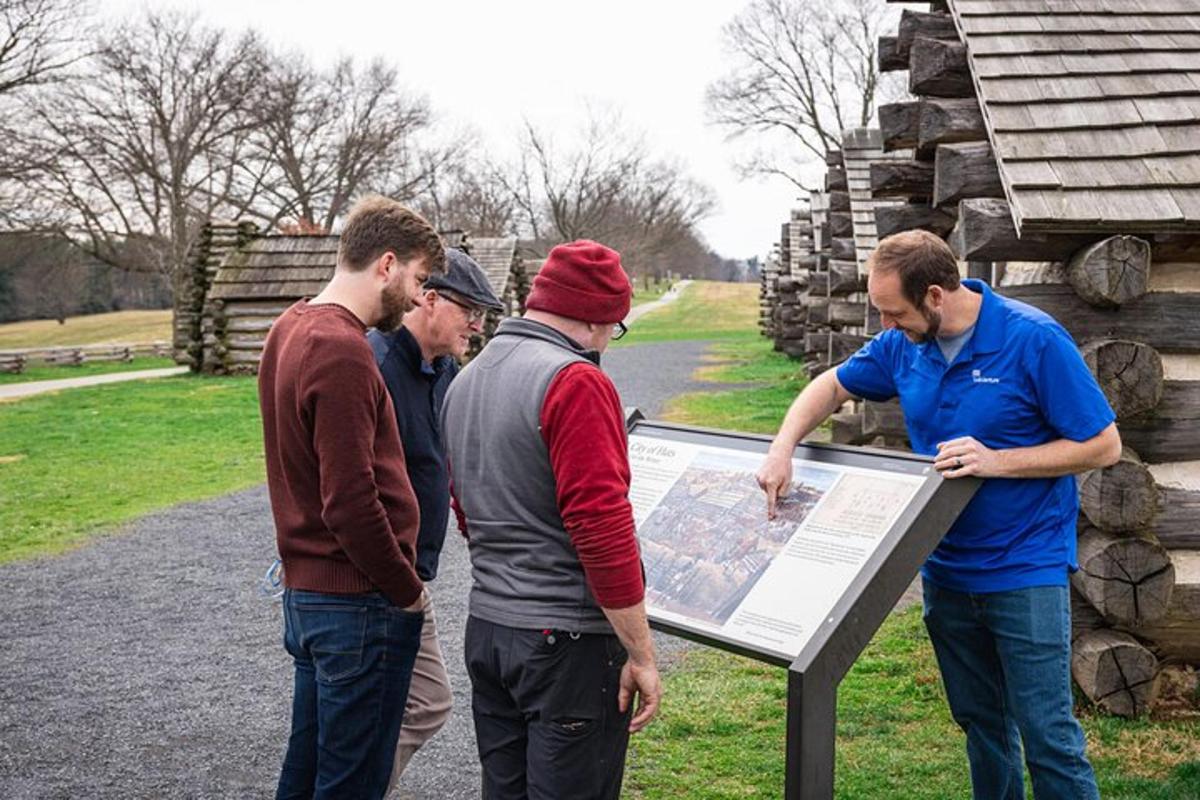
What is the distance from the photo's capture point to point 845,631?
2.97 meters

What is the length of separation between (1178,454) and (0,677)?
643cm

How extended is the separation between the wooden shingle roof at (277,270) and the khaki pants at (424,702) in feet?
73.8

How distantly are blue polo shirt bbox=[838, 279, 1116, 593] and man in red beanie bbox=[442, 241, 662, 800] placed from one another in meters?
1.17

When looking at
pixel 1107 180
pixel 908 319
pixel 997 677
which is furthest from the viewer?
pixel 1107 180

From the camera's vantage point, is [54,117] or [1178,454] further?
[54,117]

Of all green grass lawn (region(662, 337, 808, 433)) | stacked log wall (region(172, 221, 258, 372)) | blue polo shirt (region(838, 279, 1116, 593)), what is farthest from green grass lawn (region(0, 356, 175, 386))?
blue polo shirt (region(838, 279, 1116, 593))

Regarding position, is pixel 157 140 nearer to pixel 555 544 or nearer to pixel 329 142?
pixel 329 142

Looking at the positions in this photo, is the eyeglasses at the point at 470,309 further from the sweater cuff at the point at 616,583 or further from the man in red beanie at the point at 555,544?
the sweater cuff at the point at 616,583

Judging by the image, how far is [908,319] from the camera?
3.43 metres

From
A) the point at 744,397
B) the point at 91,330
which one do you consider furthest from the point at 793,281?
the point at 91,330

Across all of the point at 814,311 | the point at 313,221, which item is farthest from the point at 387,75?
the point at 814,311

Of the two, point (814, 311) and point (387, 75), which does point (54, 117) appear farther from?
point (814, 311)

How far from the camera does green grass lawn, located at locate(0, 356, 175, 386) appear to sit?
2920 centimetres

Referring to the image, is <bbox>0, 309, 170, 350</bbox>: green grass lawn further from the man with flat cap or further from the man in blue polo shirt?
the man in blue polo shirt
